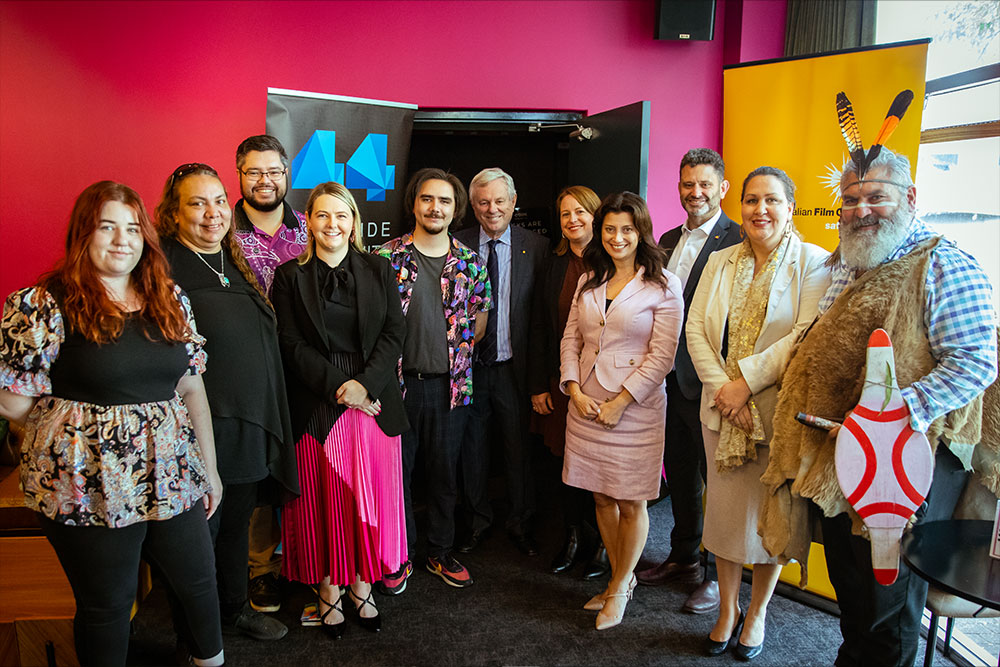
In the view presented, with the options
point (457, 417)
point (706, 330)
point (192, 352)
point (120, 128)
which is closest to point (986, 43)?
point (706, 330)

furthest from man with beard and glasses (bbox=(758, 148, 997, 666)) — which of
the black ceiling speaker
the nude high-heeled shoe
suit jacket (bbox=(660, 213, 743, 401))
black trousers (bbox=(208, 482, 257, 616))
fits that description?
the black ceiling speaker

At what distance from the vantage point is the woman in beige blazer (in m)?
2.23

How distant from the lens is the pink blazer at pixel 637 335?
8.02 ft

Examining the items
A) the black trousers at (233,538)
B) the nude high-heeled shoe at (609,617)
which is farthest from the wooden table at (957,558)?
the black trousers at (233,538)

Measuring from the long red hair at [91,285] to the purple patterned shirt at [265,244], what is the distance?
702 millimetres

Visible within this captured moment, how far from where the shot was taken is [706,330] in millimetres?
2432

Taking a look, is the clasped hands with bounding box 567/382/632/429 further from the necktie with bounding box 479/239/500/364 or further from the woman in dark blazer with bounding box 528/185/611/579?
the necktie with bounding box 479/239/500/364

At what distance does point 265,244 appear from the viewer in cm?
268

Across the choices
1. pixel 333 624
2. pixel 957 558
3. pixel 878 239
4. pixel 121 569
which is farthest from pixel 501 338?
pixel 957 558

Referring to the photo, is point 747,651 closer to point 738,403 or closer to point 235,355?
point 738,403

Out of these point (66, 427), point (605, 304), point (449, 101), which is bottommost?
point (66, 427)

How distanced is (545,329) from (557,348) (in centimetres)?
11

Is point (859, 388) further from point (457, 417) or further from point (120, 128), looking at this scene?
point (120, 128)

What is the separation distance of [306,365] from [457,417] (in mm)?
804
